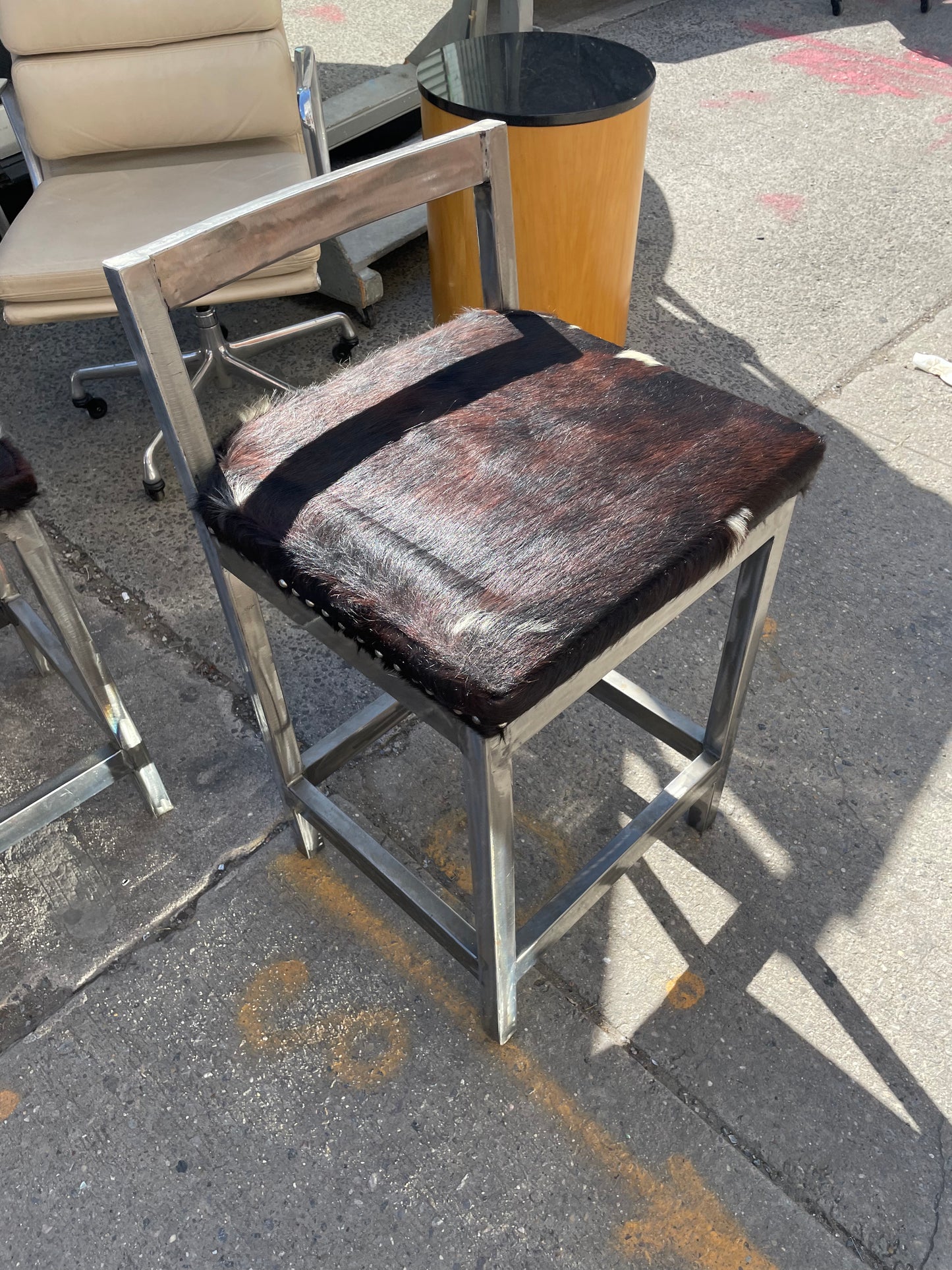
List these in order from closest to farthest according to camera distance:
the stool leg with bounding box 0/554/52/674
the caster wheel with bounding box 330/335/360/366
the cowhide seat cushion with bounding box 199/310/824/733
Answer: the cowhide seat cushion with bounding box 199/310/824/733 < the stool leg with bounding box 0/554/52/674 < the caster wheel with bounding box 330/335/360/366

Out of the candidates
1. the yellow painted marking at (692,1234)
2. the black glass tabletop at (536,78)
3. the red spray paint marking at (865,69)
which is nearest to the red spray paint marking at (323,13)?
the red spray paint marking at (865,69)

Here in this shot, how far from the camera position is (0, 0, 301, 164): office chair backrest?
2.12 m

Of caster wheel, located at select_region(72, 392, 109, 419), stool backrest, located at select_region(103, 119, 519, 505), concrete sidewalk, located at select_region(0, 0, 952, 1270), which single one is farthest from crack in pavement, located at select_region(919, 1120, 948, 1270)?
caster wheel, located at select_region(72, 392, 109, 419)

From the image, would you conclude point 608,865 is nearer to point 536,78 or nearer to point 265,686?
point 265,686

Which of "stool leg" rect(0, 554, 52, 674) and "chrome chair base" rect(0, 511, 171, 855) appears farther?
"stool leg" rect(0, 554, 52, 674)

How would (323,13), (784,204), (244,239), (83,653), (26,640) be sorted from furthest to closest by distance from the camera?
(323,13) < (784,204) < (26,640) < (83,653) < (244,239)

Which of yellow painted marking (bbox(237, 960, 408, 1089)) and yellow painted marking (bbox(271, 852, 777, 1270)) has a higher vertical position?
yellow painted marking (bbox(237, 960, 408, 1089))

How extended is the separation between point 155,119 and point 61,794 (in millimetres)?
1663

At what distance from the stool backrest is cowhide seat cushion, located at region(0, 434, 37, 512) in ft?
0.76

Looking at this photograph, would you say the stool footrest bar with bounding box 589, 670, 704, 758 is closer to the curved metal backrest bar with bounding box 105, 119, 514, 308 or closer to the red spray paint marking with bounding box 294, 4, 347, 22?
the curved metal backrest bar with bounding box 105, 119, 514, 308

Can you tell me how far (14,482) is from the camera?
3.87 feet

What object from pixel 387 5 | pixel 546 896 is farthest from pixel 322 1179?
pixel 387 5

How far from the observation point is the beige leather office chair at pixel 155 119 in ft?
6.64

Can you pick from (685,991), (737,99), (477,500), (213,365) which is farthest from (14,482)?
(737,99)
